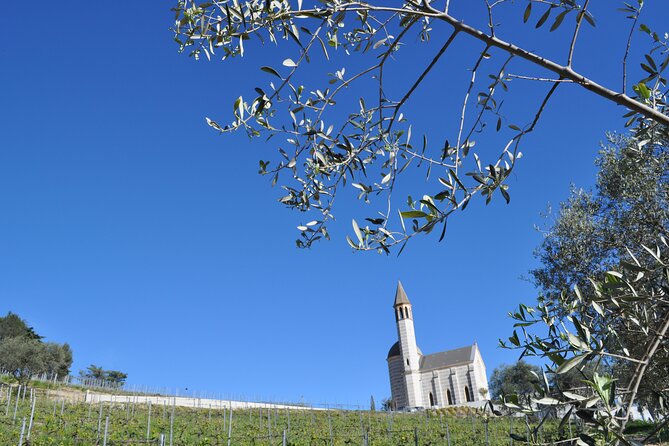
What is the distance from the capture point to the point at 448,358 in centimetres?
7262

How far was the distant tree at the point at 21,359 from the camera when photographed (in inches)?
1829

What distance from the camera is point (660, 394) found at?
8.11 ft

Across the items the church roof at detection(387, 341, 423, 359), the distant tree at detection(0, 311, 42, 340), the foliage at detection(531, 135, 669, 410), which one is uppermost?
the distant tree at detection(0, 311, 42, 340)

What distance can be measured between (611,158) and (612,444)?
45.5ft

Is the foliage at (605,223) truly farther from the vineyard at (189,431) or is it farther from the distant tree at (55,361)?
the distant tree at (55,361)

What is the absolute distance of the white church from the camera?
68.2m

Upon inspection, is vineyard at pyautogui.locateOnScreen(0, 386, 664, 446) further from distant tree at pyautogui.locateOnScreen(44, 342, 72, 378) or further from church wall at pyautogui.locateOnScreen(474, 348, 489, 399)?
church wall at pyautogui.locateOnScreen(474, 348, 489, 399)

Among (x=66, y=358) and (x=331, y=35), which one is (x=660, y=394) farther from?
(x=66, y=358)

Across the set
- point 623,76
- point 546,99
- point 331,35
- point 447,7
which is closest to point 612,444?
point 546,99

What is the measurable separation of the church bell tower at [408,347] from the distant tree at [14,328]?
48620mm

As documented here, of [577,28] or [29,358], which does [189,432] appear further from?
[29,358]

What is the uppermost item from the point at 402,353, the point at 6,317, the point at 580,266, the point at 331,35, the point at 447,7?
the point at 6,317

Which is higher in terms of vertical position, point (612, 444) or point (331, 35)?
point (331, 35)

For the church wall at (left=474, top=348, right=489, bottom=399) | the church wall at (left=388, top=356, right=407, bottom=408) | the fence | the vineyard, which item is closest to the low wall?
the vineyard
